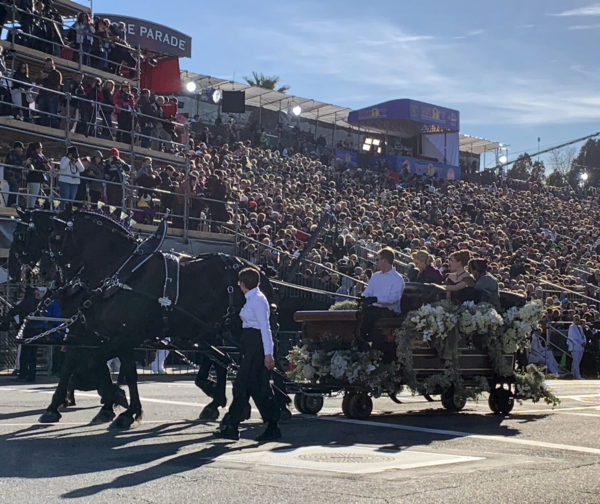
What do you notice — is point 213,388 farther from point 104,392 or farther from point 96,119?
point 96,119

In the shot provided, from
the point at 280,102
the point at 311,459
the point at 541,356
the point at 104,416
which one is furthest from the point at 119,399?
the point at 280,102

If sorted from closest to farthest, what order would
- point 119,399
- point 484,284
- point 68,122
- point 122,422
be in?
point 122,422 → point 119,399 → point 484,284 → point 68,122

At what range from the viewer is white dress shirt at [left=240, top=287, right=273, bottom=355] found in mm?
10031

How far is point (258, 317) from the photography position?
10070 mm

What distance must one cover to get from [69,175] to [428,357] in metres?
10.5

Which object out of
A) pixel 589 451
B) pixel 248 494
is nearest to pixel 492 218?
pixel 589 451

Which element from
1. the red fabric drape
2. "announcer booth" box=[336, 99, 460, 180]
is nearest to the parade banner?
the red fabric drape

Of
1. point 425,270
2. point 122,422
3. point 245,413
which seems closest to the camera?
point 245,413

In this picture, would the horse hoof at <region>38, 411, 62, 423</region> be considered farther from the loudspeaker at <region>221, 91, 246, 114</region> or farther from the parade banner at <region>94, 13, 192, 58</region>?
the loudspeaker at <region>221, 91, 246, 114</region>

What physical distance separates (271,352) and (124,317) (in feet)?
8.24

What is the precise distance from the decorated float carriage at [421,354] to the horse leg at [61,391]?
2782 mm

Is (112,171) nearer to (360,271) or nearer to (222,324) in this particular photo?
(360,271)

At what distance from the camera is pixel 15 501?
6.77 metres

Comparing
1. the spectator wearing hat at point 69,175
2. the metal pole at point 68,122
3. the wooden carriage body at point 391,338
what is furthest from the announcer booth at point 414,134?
the wooden carriage body at point 391,338
